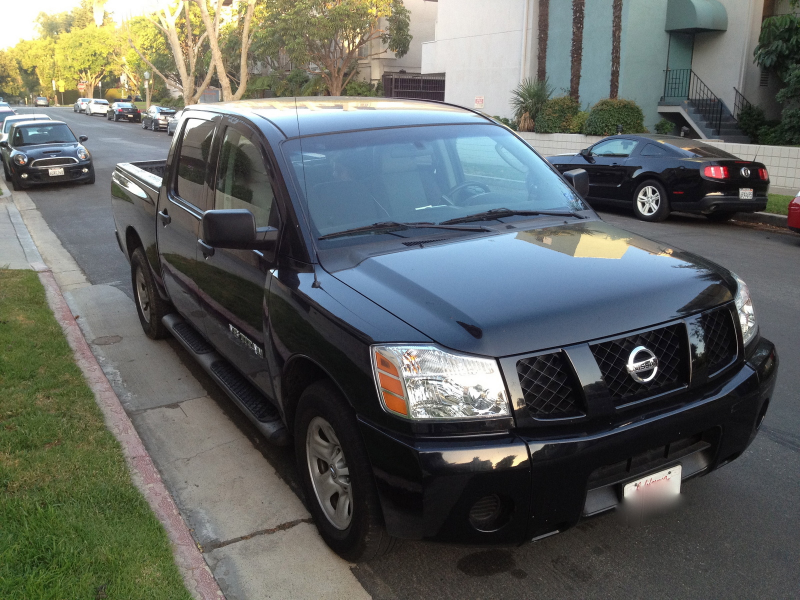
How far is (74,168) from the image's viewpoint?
17953 millimetres

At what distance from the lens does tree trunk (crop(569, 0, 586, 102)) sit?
24.1 m

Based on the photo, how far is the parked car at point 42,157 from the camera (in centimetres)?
1759

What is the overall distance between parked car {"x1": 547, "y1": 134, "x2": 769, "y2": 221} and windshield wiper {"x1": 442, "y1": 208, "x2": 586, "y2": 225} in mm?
8941

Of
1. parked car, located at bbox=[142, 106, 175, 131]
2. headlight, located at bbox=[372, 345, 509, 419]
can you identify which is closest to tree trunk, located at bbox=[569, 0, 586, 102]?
headlight, located at bbox=[372, 345, 509, 419]

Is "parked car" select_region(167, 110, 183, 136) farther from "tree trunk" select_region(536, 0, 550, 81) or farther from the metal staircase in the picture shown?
the metal staircase

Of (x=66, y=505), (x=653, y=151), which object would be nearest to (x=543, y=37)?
(x=653, y=151)

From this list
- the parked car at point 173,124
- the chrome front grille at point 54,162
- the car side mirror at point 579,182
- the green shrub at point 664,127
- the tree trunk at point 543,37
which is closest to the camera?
the car side mirror at point 579,182

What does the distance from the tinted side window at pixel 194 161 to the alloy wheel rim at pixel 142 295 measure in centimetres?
146

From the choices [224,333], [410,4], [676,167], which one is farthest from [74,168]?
[410,4]

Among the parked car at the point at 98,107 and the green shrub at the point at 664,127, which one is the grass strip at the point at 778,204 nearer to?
the green shrub at the point at 664,127

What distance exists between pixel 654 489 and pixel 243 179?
2.64m

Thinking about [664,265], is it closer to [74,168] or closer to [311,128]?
[311,128]

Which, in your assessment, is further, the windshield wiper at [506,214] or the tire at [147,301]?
the tire at [147,301]

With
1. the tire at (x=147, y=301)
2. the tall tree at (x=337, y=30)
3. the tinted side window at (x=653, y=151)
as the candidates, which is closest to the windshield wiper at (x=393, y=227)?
the tire at (x=147, y=301)
